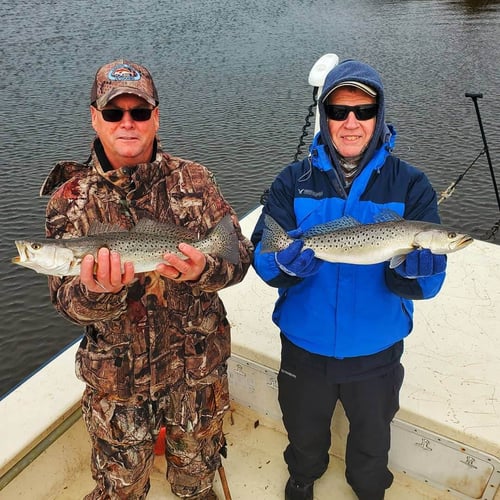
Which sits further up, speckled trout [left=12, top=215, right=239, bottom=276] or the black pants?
speckled trout [left=12, top=215, right=239, bottom=276]

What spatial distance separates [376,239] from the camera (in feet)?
11.8

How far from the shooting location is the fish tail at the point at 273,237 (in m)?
3.71

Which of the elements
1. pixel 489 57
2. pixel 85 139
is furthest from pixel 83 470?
pixel 489 57

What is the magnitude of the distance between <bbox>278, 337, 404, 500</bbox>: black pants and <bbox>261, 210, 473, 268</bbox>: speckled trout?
0.86 meters

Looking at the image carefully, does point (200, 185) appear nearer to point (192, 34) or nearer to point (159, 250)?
point (159, 250)

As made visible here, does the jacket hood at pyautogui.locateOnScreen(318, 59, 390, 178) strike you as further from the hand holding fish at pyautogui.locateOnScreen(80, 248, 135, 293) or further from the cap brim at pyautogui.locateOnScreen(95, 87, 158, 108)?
the hand holding fish at pyautogui.locateOnScreen(80, 248, 135, 293)

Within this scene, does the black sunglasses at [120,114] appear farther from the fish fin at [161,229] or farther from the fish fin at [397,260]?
the fish fin at [397,260]

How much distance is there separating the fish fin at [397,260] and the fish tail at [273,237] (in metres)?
0.77

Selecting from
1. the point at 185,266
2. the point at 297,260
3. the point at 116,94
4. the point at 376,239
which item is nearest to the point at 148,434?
the point at 185,266

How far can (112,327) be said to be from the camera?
3.57 meters

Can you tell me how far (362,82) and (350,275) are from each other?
143 centimetres

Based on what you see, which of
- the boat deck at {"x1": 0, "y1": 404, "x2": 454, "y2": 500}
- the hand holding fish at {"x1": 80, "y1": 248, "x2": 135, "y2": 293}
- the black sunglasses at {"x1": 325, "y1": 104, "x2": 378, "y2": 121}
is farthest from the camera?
the boat deck at {"x1": 0, "y1": 404, "x2": 454, "y2": 500}

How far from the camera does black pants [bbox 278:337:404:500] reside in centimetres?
386

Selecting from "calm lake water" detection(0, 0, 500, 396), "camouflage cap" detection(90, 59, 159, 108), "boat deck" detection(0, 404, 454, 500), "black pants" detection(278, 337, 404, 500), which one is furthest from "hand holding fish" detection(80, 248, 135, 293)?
"calm lake water" detection(0, 0, 500, 396)
